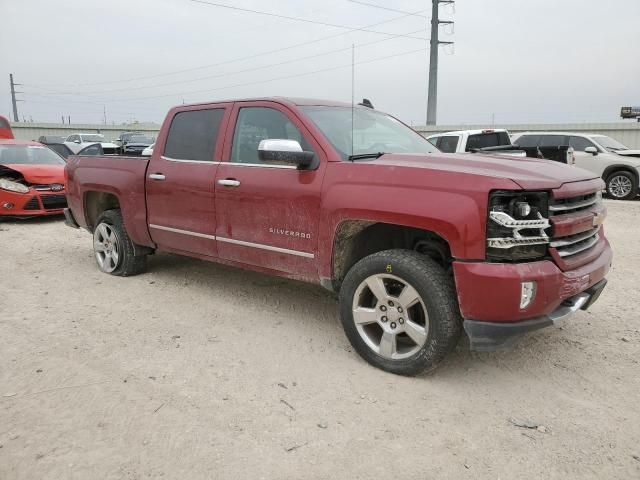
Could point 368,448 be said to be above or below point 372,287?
below

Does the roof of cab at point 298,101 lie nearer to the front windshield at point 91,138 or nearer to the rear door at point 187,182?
the rear door at point 187,182

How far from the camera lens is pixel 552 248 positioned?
2979mm

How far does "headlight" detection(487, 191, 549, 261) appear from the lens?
285 centimetres

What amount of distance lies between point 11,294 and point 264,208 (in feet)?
9.59

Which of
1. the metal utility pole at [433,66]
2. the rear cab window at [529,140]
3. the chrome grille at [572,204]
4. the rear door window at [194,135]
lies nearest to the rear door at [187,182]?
the rear door window at [194,135]

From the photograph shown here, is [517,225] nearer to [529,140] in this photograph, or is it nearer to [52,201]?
[52,201]

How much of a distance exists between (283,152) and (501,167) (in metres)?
1.45

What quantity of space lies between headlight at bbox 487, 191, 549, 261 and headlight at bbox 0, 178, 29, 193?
906 cm

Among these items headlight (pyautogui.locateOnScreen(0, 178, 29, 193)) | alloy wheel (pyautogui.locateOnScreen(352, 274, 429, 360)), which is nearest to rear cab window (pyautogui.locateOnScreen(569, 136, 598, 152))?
alloy wheel (pyautogui.locateOnScreen(352, 274, 429, 360))

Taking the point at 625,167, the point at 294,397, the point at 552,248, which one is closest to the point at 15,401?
the point at 294,397

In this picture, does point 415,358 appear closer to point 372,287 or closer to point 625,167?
point 372,287

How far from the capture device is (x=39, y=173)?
9469 mm

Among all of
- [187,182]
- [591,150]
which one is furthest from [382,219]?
[591,150]

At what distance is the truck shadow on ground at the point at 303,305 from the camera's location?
3592mm
